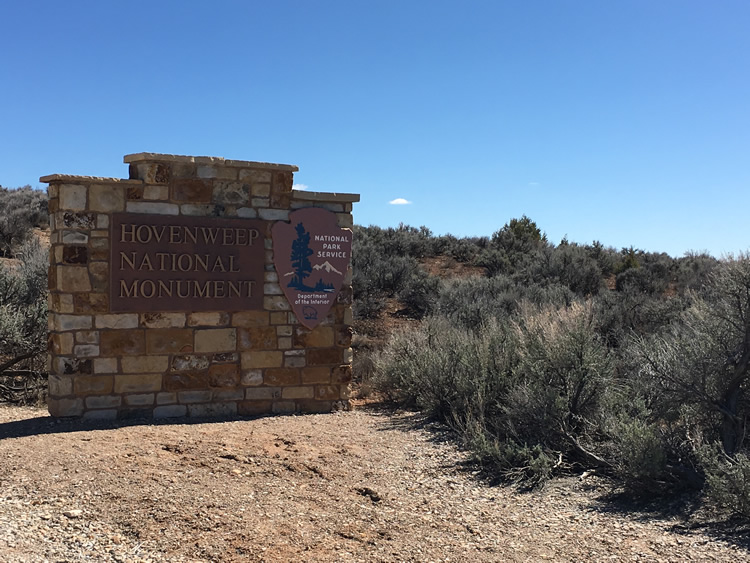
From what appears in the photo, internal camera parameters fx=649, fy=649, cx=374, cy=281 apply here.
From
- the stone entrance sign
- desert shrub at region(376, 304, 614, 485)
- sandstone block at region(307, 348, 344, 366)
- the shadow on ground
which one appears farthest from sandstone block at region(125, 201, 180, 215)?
the shadow on ground

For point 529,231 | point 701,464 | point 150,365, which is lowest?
point 701,464

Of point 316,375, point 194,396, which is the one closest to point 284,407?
point 316,375

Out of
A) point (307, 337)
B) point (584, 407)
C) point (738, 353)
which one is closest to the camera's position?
point (738, 353)

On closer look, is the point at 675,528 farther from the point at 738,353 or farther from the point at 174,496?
the point at 174,496

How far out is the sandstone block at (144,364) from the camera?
22.7 feet

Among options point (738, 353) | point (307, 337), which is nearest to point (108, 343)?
point (307, 337)

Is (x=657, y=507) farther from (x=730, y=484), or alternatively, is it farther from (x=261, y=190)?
(x=261, y=190)

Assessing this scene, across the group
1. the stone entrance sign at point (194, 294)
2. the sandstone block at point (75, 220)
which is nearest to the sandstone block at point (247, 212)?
the stone entrance sign at point (194, 294)

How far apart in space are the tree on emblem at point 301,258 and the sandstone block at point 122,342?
1.77 meters

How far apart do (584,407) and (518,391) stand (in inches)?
25.0

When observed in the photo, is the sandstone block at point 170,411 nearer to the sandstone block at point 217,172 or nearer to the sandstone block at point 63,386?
the sandstone block at point 63,386

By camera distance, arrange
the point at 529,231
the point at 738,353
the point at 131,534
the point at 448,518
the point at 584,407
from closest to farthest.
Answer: the point at 131,534, the point at 448,518, the point at 738,353, the point at 584,407, the point at 529,231

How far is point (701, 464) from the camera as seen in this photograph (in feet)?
15.3

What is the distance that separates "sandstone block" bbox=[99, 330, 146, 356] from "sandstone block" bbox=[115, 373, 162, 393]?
26cm
